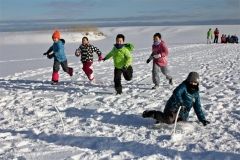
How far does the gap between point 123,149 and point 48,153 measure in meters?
1.12

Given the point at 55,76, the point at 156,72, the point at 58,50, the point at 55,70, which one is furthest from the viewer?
the point at 55,76

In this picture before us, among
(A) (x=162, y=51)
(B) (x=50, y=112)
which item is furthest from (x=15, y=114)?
(A) (x=162, y=51)

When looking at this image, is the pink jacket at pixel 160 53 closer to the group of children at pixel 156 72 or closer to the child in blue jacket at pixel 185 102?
the group of children at pixel 156 72

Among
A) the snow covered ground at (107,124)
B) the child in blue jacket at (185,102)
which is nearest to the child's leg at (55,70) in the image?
the snow covered ground at (107,124)

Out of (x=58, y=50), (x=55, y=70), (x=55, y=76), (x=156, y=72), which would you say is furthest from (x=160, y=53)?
(x=55, y=76)

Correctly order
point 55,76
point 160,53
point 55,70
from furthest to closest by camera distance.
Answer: point 55,76, point 55,70, point 160,53

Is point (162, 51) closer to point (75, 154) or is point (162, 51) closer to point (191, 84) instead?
point (191, 84)

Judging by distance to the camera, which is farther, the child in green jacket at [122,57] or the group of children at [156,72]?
the child in green jacket at [122,57]

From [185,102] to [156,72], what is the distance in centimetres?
406

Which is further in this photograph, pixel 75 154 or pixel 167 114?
pixel 167 114

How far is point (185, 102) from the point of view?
7.64 metres

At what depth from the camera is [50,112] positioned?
30.2 feet

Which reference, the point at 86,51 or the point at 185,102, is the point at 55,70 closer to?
the point at 86,51

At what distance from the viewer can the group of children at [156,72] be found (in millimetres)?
7594
